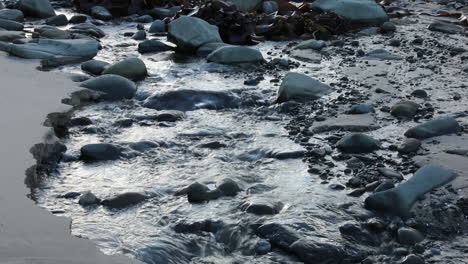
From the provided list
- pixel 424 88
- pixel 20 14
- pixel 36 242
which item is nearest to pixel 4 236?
pixel 36 242

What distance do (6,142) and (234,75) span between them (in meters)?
2.41

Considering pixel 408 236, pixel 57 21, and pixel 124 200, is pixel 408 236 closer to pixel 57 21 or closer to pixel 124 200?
pixel 124 200

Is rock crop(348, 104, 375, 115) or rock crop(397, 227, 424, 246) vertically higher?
rock crop(397, 227, 424, 246)

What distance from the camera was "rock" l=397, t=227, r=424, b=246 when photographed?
10.3ft

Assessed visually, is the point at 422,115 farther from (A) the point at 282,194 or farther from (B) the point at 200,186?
(B) the point at 200,186

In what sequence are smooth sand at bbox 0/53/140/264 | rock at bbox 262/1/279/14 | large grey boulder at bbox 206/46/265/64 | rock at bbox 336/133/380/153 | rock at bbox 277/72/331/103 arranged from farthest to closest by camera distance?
rock at bbox 262/1/279/14, large grey boulder at bbox 206/46/265/64, rock at bbox 277/72/331/103, rock at bbox 336/133/380/153, smooth sand at bbox 0/53/140/264

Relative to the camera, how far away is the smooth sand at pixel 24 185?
2.78 meters

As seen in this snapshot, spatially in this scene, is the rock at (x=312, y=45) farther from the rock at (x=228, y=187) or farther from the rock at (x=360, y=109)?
the rock at (x=228, y=187)

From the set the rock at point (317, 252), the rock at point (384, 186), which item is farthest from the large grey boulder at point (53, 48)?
the rock at point (317, 252)

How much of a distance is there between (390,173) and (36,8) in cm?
535

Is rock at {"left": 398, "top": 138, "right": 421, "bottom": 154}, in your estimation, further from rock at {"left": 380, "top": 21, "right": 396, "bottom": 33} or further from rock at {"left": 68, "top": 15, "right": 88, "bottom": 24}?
rock at {"left": 68, "top": 15, "right": 88, "bottom": 24}

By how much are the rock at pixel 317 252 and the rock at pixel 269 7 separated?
5.87 m

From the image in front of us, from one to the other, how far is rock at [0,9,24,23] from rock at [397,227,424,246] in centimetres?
559

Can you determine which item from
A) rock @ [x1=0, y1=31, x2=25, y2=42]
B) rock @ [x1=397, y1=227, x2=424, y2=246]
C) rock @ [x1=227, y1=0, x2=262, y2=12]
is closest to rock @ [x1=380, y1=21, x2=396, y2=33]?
rock @ [x1=227, y1=0, x2=262, y2=12]
